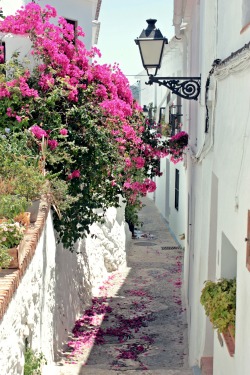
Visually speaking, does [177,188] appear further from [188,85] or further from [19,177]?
[19,177]

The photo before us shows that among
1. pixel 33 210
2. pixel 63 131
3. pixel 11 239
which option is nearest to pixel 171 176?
pixel 63 131

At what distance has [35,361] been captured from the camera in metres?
6.42

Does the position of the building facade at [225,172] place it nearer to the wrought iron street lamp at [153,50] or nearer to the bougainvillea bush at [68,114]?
the wrought iron street lamp at [153,50]

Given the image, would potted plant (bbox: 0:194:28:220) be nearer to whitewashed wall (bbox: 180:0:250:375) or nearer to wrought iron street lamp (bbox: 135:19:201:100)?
whitewashed wall (bbox: 180:0:250:375)

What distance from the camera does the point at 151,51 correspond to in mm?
8898

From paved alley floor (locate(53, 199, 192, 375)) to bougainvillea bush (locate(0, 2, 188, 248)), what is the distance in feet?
6.76

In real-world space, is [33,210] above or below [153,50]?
below

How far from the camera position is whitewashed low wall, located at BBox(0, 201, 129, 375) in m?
5.31

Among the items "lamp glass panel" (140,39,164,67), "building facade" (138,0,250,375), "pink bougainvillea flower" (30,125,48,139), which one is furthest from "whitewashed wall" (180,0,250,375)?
"pink bougainvillea flower" (30,125,48,139)

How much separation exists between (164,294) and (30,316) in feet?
28.0

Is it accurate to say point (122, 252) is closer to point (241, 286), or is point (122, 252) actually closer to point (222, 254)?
point (222, 254)

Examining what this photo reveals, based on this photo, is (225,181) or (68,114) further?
(68,114)

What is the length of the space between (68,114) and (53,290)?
300cm

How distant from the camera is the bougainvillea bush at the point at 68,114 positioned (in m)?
→ 9.71
